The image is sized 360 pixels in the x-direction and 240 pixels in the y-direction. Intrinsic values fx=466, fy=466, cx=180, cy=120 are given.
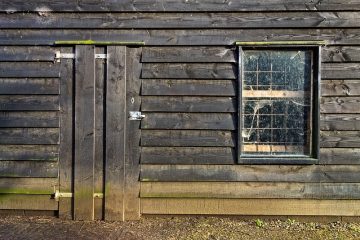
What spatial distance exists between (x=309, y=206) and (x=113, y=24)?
3482mm

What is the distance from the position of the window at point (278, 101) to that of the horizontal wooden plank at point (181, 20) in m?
0.35

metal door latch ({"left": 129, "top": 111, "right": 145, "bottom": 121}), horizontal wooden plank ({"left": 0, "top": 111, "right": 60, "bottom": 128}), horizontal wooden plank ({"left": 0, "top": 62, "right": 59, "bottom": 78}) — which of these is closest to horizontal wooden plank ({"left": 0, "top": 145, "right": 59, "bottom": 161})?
horizontal wooden plank ({"left": 0, "top": 111, "right": 60, "bottom": 128})

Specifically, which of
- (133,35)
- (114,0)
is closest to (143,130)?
(133,35)

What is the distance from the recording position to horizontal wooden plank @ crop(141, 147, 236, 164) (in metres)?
6.03

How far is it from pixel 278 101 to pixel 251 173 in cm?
100

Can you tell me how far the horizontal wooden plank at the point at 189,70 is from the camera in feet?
19.8

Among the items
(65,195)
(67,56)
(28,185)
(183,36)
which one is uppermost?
(183,36)

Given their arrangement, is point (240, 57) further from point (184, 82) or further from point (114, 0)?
point (114, 0)

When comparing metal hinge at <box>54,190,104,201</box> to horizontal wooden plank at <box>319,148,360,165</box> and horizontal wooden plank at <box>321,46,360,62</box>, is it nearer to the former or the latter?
horizontal wooden plank at <box>319,148,360,165</box>

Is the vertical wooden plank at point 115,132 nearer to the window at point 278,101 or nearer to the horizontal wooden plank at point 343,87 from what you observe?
the window at point 278,101

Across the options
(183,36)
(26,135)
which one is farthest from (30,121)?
(183,36)

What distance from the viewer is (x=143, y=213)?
6.11 m

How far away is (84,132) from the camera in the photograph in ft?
19.9

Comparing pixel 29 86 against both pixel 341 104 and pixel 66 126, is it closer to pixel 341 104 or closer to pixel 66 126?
pixel 66 126
